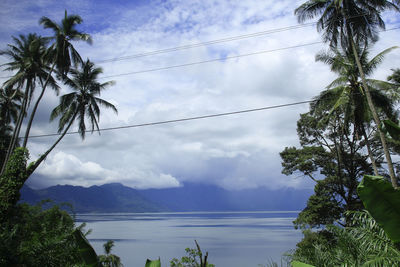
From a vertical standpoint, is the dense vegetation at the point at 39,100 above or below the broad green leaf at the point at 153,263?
above

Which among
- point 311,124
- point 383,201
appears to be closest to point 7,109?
point 311,124

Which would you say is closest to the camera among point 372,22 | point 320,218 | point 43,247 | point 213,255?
point 43,247

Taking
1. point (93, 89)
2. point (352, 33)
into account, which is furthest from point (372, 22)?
point (93, 89)

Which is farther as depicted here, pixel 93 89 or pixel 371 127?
pixel 93 89

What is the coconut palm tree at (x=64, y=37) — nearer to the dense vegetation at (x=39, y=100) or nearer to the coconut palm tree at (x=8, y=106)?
the dense vegetation at (x=39, y=100)

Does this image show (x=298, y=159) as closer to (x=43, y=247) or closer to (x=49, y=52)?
(x=43, y=247)

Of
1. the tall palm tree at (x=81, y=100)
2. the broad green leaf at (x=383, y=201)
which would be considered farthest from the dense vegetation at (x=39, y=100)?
the broad green leaf at (x=383, y=201)

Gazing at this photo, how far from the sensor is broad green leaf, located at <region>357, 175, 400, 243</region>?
11.0 ft

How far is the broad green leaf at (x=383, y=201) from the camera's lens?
336 centimetres

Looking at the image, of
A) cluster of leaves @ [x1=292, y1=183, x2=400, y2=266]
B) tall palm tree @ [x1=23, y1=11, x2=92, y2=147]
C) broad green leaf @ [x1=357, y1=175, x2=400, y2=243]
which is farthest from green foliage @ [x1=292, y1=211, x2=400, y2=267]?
tall palm tree @ [x1=23, y1=11, x2=92, y2=147]

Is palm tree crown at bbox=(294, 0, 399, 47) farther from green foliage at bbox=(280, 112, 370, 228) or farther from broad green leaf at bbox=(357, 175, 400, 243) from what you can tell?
broad green leaf at bbox=(357, 175, 400, 243)

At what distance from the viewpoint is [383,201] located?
350 centimetres

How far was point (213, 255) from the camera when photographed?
41.2 m

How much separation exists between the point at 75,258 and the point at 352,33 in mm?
15541
